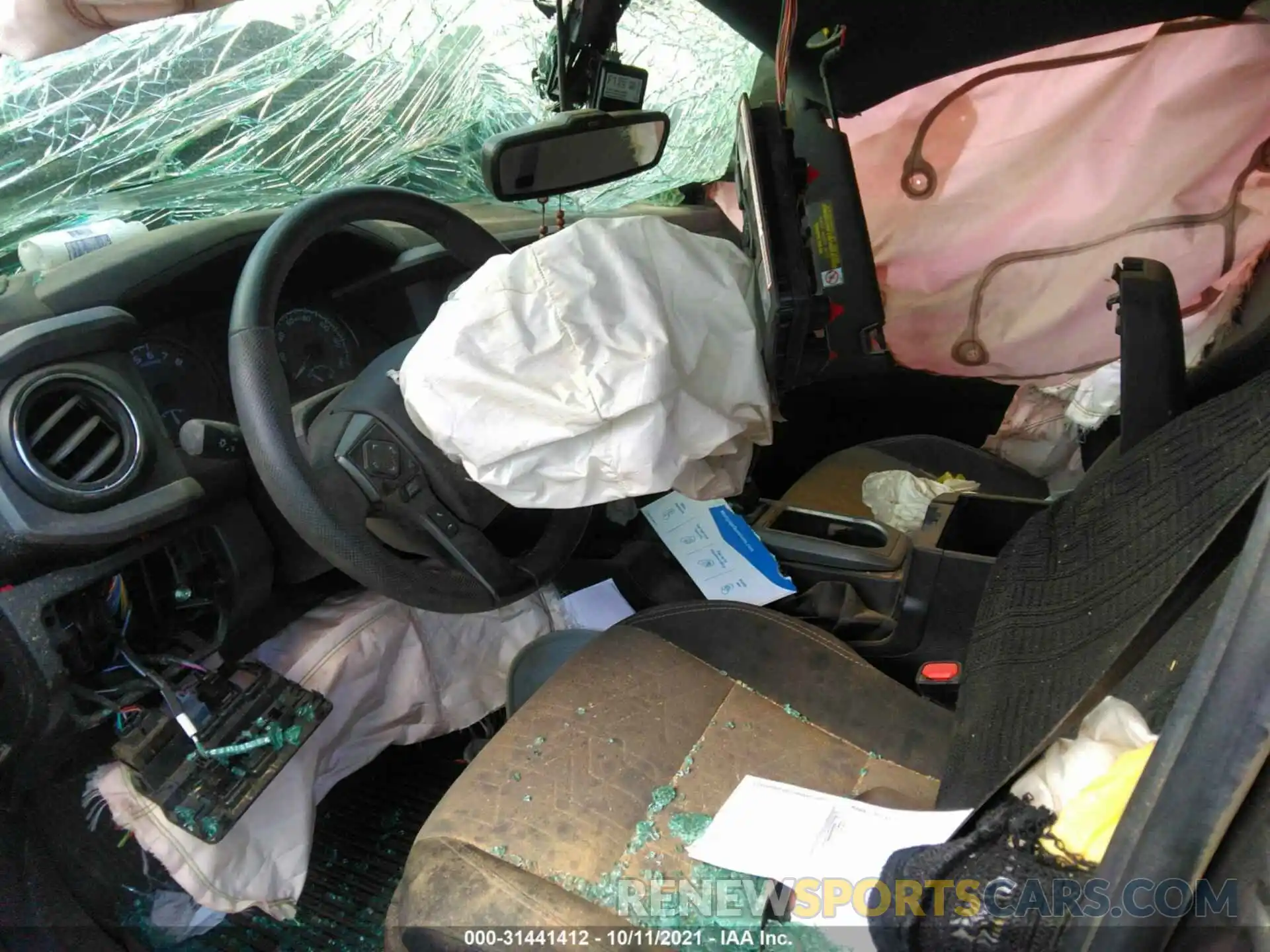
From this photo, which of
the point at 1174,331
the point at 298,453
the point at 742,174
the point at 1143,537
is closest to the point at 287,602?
the point at 298,453

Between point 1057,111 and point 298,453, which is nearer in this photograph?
point 298,453

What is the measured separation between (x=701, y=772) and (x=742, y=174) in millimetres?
751

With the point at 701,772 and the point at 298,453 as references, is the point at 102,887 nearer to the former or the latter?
the point at 298,453

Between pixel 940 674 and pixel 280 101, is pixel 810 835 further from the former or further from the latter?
pixel 280 101

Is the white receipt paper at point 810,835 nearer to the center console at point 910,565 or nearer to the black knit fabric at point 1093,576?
the black knit fabric at point 1093,576

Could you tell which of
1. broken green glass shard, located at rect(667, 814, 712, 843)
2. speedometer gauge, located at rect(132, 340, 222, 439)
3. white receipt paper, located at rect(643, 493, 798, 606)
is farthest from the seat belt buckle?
speedometer gauge, located at rect(132, 340, 222, 439)

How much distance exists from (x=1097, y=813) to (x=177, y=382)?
3.99 ft

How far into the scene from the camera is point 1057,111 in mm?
1372

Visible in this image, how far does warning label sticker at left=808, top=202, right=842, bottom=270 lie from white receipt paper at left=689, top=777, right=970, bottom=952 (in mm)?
624

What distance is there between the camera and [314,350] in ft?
4.35

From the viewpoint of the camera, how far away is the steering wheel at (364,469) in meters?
0.89

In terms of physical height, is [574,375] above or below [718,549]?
above

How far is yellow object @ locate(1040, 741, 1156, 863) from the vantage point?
549mm

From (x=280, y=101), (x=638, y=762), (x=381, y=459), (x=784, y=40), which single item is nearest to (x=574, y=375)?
(x=381, y=459)
